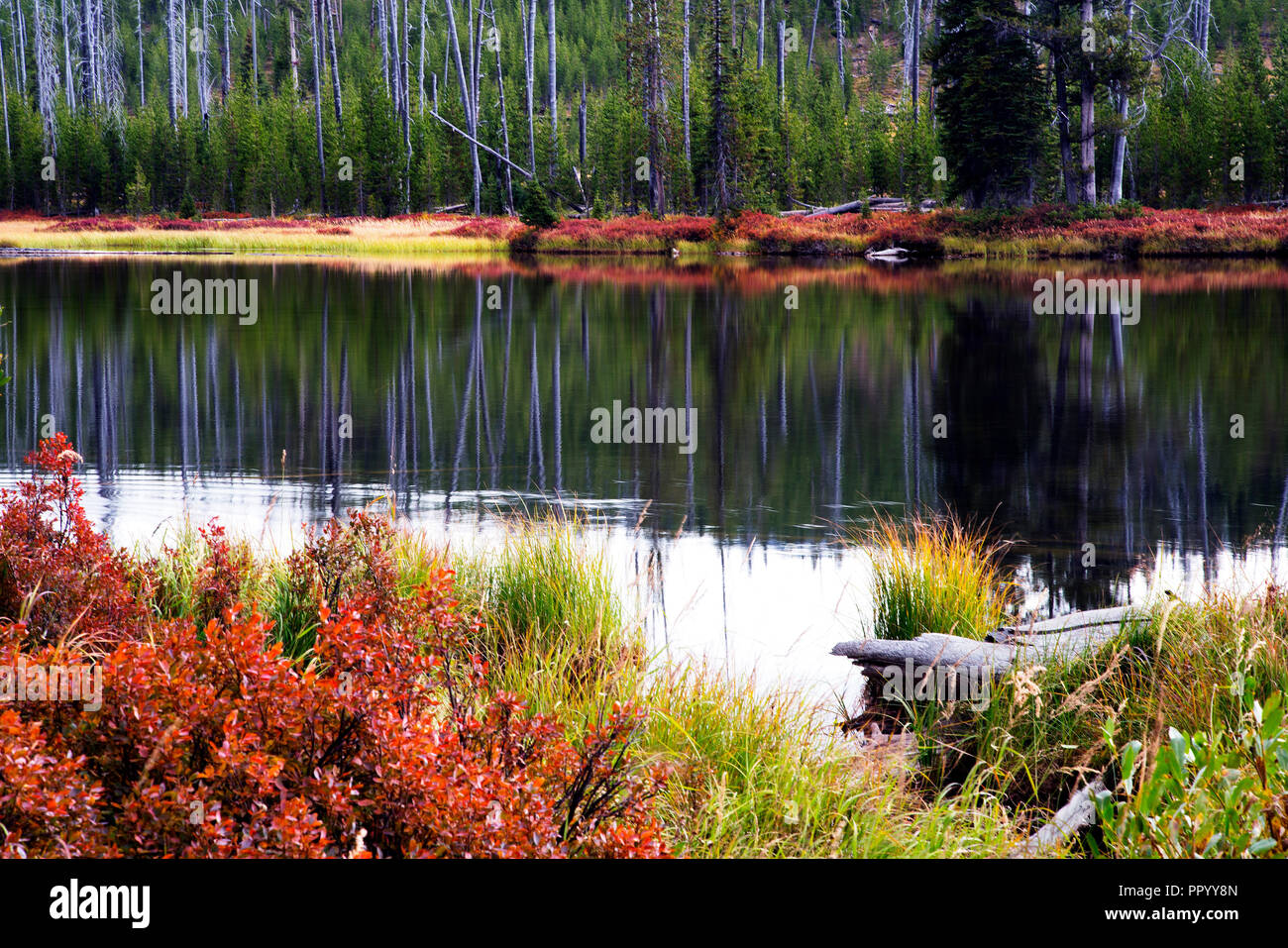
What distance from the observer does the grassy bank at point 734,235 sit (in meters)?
44.5

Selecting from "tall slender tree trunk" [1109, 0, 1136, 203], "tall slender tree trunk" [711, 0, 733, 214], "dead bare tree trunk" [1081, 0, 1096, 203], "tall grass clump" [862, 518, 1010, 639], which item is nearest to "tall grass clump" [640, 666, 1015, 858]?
"tall grass clump" [862, 518, 1010, 639]

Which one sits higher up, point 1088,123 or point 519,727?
point 1088,123

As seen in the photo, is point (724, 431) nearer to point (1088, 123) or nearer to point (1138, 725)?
point (1138, 725)

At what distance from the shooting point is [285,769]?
296 cm

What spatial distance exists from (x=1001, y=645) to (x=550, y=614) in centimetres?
222

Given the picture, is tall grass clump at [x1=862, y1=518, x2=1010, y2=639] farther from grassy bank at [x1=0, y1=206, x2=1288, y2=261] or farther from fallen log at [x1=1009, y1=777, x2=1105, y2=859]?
grassy bank at [x1=0, y1=206, x2=1288, y2=261]

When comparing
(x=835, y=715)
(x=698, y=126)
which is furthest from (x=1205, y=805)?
(x=698, y=126)

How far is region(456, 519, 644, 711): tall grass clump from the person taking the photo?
17.4 feet

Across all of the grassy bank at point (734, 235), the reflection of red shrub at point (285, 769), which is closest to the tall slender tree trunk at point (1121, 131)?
the grassy bank at point (734, 235)

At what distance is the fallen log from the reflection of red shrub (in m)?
1.29

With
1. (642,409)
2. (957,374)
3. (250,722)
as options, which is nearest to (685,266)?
(957,374)

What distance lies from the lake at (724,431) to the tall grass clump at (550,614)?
46cm

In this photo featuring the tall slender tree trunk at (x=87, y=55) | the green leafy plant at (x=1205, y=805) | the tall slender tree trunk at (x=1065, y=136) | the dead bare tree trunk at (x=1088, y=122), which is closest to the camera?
the green leafy plant at (x=1205, y=805)

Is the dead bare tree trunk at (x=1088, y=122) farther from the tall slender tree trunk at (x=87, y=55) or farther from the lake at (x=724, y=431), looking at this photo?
the tall slender tree trunk at (x=87, y=55)
